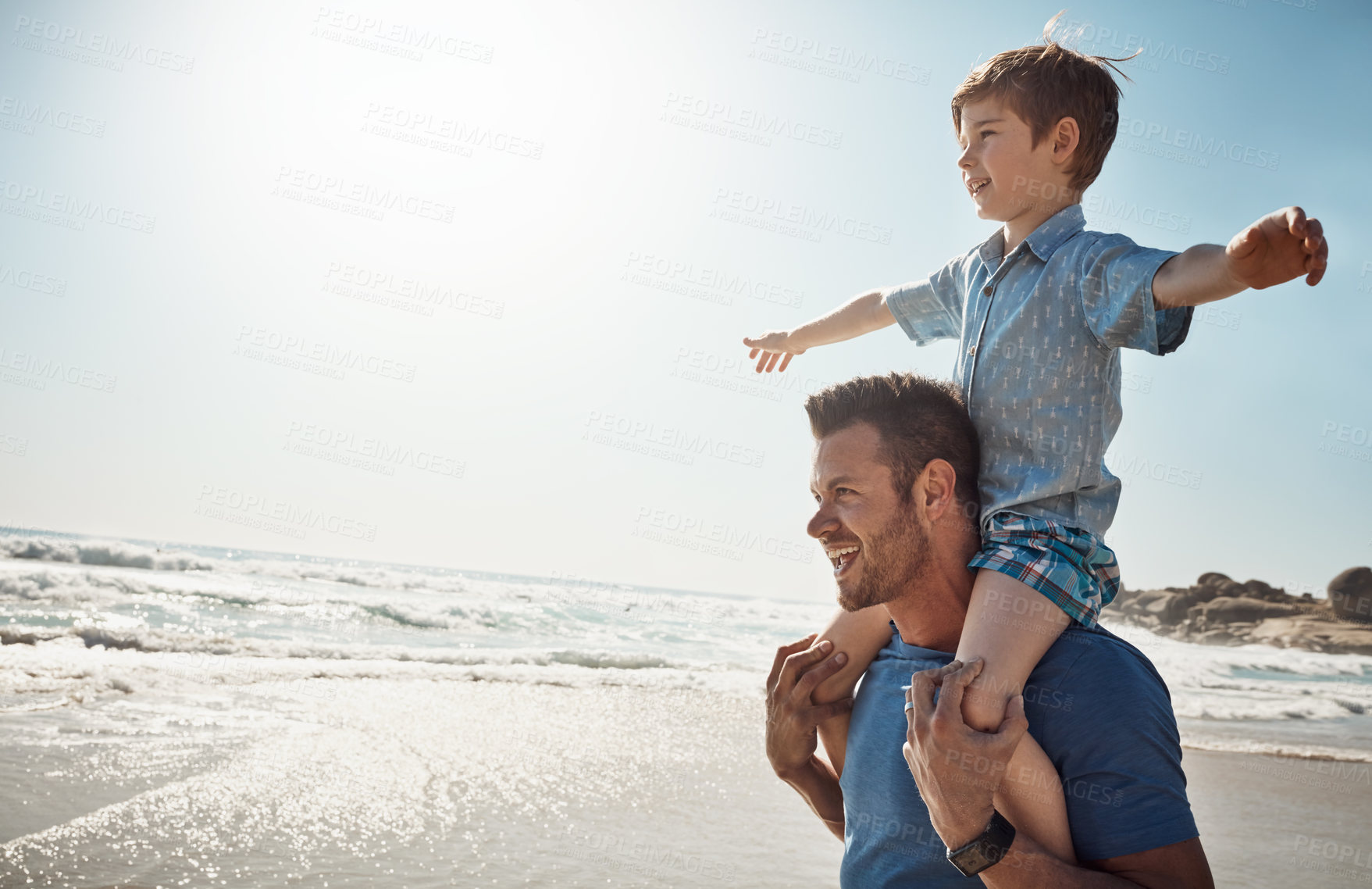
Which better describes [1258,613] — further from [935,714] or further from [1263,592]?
[935,714]

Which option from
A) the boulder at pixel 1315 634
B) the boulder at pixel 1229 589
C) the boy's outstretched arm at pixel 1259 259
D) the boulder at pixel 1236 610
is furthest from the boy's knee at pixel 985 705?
the boulder at pixel 1229 589

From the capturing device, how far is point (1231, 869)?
213 inches

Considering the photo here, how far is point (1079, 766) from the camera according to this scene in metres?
1.58

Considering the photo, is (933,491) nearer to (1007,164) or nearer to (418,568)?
(1007,164)

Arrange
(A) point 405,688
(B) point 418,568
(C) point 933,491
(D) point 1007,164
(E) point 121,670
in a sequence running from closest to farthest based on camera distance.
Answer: (C) point 933,491 → (D) point 1007,164 → (E) point 121,670 → (A) point 405,688 → (B) point 418,568

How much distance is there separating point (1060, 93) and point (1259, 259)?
89 centimetres

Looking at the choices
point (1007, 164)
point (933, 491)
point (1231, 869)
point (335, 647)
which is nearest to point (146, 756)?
point (335, 647)

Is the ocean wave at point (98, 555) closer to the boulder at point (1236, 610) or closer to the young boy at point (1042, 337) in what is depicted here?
the young boy at point (1042, 337)

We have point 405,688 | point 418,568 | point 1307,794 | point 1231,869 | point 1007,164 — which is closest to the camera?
point 1007,164

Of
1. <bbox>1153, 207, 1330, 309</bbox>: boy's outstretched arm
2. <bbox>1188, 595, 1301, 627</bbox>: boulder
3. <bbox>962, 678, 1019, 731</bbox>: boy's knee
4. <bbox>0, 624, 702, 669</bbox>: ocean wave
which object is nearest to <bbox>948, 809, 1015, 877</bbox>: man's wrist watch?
<bbox>962, 678, 1019, 731</bbox>: boy's knee

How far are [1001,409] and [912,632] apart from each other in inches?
22.9

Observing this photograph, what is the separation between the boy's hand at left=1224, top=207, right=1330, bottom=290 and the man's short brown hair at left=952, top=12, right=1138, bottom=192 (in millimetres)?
823

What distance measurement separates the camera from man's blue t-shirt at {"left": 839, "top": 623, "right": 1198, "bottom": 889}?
4.99ft

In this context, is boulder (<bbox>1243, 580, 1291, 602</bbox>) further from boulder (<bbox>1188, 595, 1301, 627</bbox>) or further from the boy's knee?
the boy's knee
